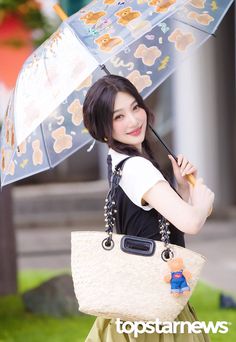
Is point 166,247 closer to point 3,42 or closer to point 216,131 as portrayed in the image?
point 3,42

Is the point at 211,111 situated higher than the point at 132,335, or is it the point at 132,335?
the point at 211,111

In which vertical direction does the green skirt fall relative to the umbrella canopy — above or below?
below

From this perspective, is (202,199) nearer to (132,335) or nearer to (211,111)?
(132,335)

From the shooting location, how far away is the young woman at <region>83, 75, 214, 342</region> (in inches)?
117

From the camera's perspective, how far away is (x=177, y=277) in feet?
9.50

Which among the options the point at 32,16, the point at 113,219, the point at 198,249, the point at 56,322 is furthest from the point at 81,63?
the point at 198,249

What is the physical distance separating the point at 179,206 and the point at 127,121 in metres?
0.41

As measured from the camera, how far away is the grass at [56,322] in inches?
222

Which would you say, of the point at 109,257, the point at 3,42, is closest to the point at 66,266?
the point at 3,42

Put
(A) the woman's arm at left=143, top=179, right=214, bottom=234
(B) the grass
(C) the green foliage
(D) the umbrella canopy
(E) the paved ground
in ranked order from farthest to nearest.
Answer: (E) the paved ground, (C) the green foliage, (B) the grass, (D) the umbrella canopy, (A) the woman's arm at left=143, top=179, right=214, bottom=234

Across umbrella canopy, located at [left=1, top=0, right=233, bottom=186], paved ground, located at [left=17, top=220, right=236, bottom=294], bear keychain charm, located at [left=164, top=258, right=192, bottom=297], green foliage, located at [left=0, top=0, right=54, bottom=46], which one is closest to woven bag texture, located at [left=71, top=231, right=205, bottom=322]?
bear keychain charm, located at [left=164, top=258, right=192, bottom=297]

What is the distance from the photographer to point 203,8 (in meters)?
3.97

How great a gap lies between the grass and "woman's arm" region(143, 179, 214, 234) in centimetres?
249

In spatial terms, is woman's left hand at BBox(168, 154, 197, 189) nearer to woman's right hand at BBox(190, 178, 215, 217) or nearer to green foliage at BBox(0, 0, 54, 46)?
woman's right hand at BBox(190, 178, 215, 217)
